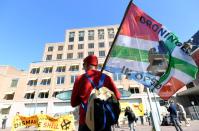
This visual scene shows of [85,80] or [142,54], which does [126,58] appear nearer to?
[142,54]

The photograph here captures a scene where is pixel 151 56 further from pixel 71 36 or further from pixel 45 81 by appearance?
pixel 71 36

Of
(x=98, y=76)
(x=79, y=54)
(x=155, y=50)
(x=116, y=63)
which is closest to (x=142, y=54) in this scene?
(x=155, y=50)

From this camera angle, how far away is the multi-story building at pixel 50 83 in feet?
138

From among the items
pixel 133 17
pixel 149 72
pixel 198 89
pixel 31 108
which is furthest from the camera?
pixel 31 108

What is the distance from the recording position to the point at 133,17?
4895mm

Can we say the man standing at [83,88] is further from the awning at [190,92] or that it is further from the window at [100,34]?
the window at [100,34]

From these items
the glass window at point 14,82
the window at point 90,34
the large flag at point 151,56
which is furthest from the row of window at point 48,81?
the large flag at point 151,56

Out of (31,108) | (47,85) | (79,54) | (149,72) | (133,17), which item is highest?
(79,54)

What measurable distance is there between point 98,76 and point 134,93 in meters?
41.1

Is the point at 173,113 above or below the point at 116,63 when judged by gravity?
below

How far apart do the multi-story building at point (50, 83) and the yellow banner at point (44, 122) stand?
2521 centimetres

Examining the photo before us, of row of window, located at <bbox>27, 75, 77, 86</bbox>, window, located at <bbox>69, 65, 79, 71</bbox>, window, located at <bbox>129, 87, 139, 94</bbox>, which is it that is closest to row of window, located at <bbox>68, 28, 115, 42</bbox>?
window, located at <bbox>69, 65, 79, 71</bbox>

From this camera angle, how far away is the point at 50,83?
45.9 m

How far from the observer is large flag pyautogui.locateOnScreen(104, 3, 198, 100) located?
496cm
